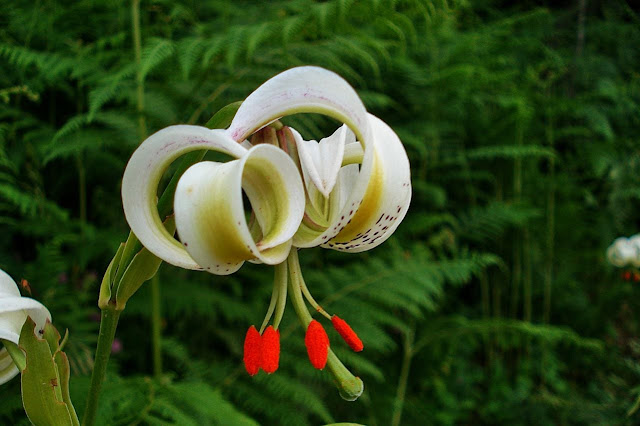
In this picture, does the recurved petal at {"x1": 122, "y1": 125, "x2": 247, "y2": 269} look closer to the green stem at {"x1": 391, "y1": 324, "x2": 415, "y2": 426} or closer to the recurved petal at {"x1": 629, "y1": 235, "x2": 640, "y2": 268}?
the green stem at {"x1": 391, "y1": 324, "x2": 415, "y2": 426}

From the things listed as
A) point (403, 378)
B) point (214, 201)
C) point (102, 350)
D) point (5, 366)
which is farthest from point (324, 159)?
point (403, 378)

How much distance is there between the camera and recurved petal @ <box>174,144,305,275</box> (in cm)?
34

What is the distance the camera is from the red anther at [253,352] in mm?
406

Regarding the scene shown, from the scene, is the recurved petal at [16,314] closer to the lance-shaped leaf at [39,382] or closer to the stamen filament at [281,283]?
the lance-shaped leaf at [39,382]

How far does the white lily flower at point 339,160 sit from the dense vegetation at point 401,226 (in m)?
0.51

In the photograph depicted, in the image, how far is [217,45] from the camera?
3.63ft

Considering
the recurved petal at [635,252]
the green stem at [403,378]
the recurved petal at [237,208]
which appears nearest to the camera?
the recurved petal at [237,208]

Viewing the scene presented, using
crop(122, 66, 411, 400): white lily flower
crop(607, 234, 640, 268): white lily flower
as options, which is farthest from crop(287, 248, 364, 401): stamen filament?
crop(607, 234, 640, 268): white lily flower

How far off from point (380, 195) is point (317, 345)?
11cm

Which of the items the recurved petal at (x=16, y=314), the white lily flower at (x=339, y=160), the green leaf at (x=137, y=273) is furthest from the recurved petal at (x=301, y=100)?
the recurved petal at (x=16, y=314)

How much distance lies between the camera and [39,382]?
0.44m

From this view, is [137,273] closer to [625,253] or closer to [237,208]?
[237,208]

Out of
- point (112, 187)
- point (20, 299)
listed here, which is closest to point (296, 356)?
point (112, 187)

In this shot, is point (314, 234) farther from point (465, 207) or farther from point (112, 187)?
point (465, 207)
